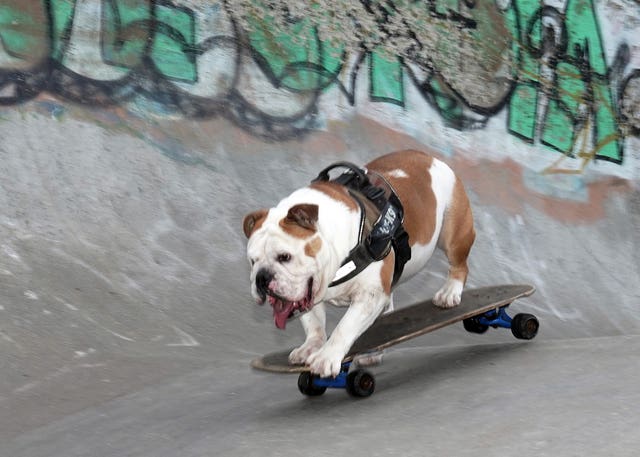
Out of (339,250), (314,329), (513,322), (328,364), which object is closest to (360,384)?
(328,364)

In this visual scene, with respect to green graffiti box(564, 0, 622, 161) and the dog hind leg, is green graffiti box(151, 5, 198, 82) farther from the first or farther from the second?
green graffiti box(564, 0, 622, 161)

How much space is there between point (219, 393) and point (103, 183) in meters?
2.85

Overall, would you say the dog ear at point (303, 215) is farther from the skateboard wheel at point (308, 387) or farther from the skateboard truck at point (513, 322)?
the skateboard truck at point (513, 322)

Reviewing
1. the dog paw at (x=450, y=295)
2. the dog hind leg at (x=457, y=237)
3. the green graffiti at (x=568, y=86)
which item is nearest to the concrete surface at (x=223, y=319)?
the dog paw at (x=450, y=295)

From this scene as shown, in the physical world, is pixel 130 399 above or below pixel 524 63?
below

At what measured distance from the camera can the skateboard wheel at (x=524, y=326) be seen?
6020 mm

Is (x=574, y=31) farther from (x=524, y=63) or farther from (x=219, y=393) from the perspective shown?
(x=219, y=393)

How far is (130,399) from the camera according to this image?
5543mm

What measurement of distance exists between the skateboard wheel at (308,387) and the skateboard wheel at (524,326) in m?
1.42

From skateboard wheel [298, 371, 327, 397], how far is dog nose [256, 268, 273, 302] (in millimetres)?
706

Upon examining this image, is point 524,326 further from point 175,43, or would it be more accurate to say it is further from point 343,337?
point 175,43

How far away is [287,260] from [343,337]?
55 cm

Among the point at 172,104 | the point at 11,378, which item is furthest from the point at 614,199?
the point at 11,378

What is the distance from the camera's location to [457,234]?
20.0 ft
